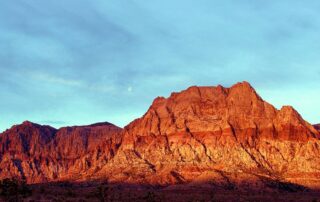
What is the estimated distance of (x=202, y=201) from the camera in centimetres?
16650

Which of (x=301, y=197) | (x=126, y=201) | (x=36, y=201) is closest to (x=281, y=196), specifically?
(x=301, y=197)

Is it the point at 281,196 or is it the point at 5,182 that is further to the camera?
the point at 281,196

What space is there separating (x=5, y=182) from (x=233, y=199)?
2912 inches

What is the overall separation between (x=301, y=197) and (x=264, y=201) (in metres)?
20.7

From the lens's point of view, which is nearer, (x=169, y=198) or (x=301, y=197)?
(x=169, y=198)

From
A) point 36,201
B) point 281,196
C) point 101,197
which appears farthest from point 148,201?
point 281,196

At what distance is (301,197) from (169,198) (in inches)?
1807

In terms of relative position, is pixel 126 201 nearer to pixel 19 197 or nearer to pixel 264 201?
pixel 19 197

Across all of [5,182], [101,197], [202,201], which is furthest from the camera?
[202,201]

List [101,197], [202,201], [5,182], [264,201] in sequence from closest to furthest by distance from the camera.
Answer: [5,182], [101,197], [202,201], [264,201]

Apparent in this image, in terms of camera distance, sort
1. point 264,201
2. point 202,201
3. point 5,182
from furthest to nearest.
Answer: point 264,201, point 202,201, point 5,182

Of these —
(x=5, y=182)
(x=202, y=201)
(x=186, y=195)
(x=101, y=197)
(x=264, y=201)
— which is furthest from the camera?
(x=186, y=195)

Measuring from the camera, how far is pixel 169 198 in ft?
602

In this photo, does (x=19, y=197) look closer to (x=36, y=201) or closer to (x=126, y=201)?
(x=36, y=201)
